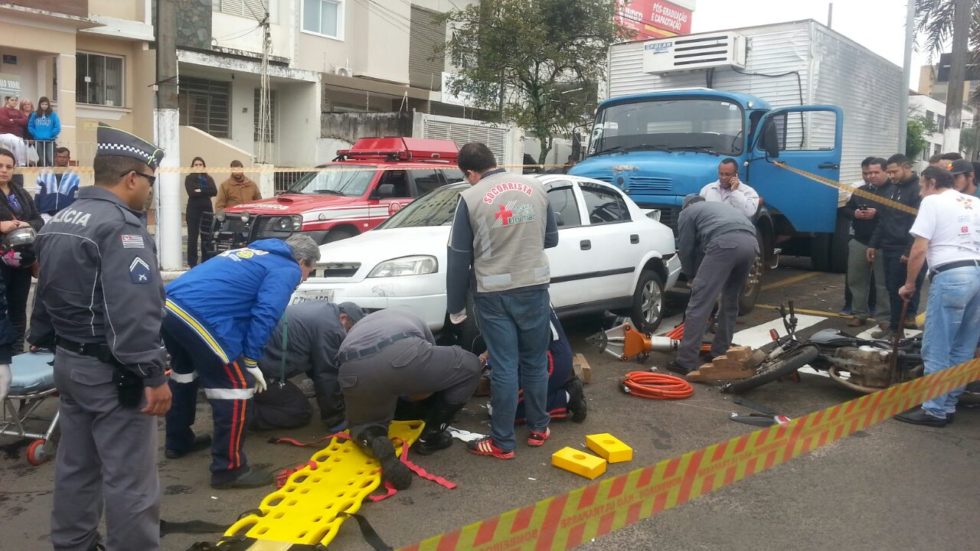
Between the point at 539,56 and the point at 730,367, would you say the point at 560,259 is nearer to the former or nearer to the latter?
the point at 730,367

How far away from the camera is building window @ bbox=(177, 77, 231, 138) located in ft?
65.4

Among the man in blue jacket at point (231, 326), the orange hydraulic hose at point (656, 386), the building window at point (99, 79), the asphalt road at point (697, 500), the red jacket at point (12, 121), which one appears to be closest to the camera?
the asphalt road at point (697, 500)

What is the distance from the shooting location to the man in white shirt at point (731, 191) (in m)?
7.97

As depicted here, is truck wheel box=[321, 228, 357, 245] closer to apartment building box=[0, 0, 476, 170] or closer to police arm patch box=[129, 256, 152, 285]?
apartment building box=[0, 0, 476, 170]

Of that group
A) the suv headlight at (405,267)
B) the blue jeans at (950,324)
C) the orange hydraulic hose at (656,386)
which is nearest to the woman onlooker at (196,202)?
the suv headlight at (405,267)

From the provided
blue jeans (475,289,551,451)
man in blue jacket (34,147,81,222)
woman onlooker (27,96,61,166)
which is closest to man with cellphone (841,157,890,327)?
blue jeans (475,289,551,451)

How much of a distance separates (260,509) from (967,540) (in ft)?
10.9

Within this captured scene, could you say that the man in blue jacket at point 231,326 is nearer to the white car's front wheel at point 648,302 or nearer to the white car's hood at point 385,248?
the white car's hood at point 385,248

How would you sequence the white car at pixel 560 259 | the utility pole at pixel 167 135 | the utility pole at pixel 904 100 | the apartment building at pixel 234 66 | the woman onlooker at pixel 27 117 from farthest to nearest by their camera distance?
the apartment building at pixel 234 66 → the utility pole at pixel 904 100 → the woman onlooker at pixel 27 117 → the utility pole at pixel 167 135 → the white car at pixel 560 259

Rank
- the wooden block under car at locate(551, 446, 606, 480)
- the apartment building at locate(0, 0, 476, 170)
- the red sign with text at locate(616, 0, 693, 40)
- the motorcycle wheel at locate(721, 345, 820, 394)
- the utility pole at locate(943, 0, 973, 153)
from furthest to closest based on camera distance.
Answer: the red sign with text at locate(616, 0, 693, 40) → the utility pole at locate(943, 0, 973, 153) → the apartment building at locate(0, 0, 476, 170) → the motorcycle wheel at locate(721, 345, 820, 394) → the wooden block under car at locate(551, 446, 606, 480)

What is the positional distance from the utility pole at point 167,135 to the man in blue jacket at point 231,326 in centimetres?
754

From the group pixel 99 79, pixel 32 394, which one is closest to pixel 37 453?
pixel 32 394

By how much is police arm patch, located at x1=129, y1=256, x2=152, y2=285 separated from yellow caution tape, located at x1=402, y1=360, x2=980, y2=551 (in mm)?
1408

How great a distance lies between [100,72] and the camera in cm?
1722
